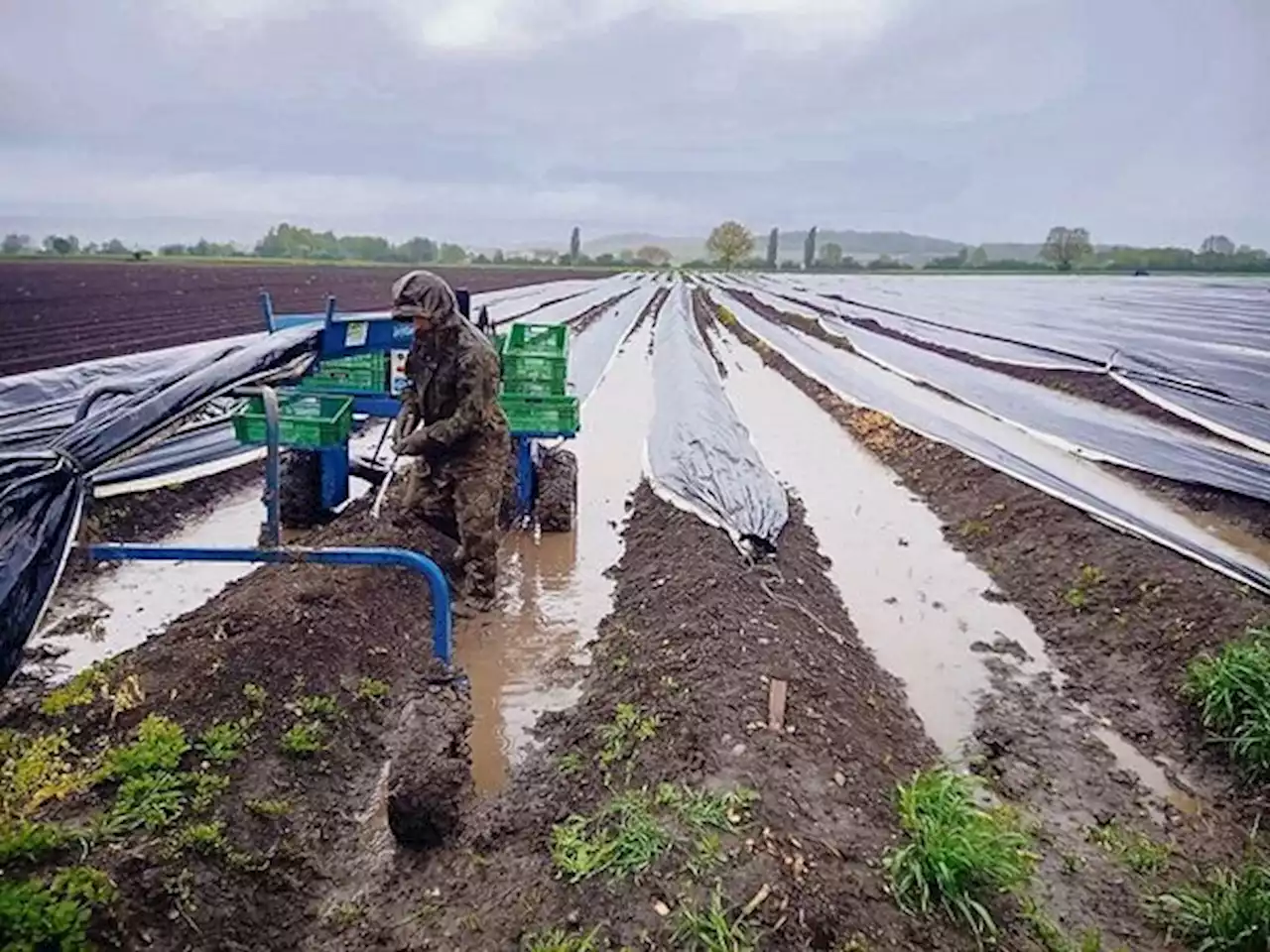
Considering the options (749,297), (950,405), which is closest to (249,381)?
(950,405)

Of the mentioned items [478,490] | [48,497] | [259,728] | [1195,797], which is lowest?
[1195,797]

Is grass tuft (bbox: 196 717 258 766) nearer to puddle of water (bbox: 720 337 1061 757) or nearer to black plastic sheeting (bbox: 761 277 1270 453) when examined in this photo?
puddle of water (bbox: 720 337 1061 757)

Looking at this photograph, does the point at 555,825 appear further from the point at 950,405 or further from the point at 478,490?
the point at 950,405

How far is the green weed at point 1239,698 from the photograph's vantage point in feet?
14.5

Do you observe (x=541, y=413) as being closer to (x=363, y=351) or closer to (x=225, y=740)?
(x=363, y=351)

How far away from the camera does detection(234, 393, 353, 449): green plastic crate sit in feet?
21.7

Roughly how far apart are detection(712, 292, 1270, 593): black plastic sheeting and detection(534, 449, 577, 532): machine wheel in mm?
3988

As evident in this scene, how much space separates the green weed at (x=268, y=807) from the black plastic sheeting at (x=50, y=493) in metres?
1.21

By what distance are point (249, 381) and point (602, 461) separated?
667 centimetres

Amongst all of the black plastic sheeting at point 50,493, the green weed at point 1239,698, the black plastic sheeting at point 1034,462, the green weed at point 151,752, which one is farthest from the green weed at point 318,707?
the black plastic sheeting at point 1034,462

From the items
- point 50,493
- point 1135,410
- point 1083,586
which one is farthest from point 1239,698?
point 1135,410

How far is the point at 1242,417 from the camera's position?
391 inches

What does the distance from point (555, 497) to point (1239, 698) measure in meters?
4.84

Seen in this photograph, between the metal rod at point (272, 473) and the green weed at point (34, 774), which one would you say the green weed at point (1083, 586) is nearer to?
the metal rod at point (272, 473)
